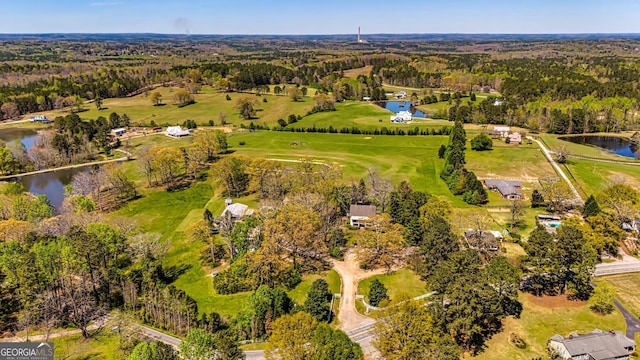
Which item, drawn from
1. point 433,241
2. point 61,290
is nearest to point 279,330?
point 433,241

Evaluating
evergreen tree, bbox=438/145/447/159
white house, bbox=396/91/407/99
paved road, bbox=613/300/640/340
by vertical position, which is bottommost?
paved road, bbox=613/300/640/340

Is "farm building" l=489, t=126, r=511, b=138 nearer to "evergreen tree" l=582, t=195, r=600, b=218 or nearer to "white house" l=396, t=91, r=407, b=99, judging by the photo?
"evergreen tree" l=582, t=195, r=600, b=218

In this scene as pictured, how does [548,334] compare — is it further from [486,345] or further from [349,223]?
[349,223]

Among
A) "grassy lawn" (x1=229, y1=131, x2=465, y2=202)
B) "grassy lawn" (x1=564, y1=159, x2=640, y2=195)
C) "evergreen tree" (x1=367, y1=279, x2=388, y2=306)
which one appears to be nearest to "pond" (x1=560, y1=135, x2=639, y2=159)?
"grassy lawn" (x1=564, y1=159, x2=640, y2=195)

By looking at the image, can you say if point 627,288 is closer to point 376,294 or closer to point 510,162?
point 376,294

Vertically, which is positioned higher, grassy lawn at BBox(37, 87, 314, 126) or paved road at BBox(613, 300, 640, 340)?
grassy lawn at BBox(37, 87, 314, 126)

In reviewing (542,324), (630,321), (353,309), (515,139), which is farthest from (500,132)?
(353,309)
